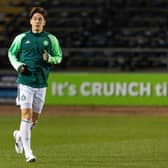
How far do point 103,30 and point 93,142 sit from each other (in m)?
19.9

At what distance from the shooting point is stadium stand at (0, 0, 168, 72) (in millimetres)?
29156

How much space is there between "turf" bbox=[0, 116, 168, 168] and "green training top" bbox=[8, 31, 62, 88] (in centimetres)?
136

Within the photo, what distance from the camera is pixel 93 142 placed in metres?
15.8

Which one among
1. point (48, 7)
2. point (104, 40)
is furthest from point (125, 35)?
point (48, 7)

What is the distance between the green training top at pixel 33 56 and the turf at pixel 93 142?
4.47 feet

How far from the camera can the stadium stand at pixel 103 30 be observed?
95.7 feet

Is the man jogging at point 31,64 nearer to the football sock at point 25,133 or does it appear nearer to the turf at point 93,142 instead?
the football sock at point 25,133

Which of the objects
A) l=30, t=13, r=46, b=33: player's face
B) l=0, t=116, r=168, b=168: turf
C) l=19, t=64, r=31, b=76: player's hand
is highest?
l=30, t=13, r=46, b=33: player's face

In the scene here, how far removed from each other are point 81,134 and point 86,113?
8.63 metres

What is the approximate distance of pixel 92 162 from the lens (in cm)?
1148

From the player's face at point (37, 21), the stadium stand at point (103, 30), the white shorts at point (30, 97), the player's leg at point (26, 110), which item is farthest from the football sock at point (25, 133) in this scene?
the stadium stand at point (103, 30)

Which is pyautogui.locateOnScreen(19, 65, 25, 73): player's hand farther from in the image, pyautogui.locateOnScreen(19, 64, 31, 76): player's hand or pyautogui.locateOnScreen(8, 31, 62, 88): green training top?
pyautogui.locateOnScreen(8, 31, 62, 88): green training top

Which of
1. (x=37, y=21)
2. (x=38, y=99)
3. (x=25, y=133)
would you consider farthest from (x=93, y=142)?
(x=37, y=21)

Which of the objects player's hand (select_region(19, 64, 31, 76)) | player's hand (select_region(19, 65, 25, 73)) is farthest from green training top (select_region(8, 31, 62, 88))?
player's hand (select_region(19, 65, 25, 73))
